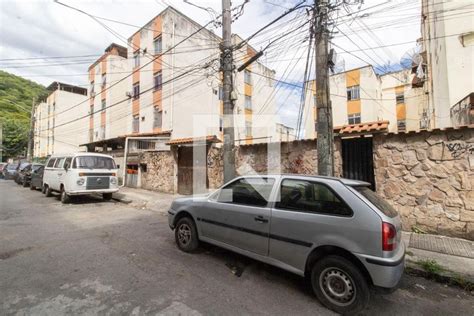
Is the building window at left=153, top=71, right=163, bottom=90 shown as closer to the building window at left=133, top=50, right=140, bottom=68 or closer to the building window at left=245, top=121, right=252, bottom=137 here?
the building window at left=133, top=50, right=140, bottom=68

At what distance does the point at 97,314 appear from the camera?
2.72m

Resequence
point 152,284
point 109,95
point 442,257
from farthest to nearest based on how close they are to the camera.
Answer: point 109,95, point 442,257, point 152,284

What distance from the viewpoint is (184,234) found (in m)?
4.78

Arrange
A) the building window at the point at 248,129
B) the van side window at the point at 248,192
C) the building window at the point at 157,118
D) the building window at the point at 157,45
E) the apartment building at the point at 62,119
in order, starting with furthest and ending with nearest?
1. the apartment building at the point at 62,119
2. the building window at the point at 248,129
3. the building window at the point at 157,45
4. the building window at the point at 157,118
5. the van side window at the point at 248,192

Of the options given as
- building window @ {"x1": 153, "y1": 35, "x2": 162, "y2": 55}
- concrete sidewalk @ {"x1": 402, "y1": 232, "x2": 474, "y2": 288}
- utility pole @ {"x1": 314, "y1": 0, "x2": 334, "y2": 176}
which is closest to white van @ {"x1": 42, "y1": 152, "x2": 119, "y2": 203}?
utility pole @ {"x1": 314, "y1": 0, "x2": 334, "y2": 176}

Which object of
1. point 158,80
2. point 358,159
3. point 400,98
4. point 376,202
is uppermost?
point 158,80

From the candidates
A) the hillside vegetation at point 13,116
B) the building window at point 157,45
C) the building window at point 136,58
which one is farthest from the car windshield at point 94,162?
the hillside vegetation at point 13,116

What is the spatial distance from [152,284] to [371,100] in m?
23.9

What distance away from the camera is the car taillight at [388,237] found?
2.73 meters

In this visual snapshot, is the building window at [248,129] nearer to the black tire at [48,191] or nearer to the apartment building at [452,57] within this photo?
the apartment building at [452,57]

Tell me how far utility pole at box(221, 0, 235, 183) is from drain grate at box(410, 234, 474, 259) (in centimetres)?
469

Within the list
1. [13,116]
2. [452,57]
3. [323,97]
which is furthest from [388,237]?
[13,116]

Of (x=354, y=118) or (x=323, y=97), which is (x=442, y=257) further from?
(x=354, y=118)

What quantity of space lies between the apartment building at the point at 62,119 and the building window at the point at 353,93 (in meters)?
29.4
